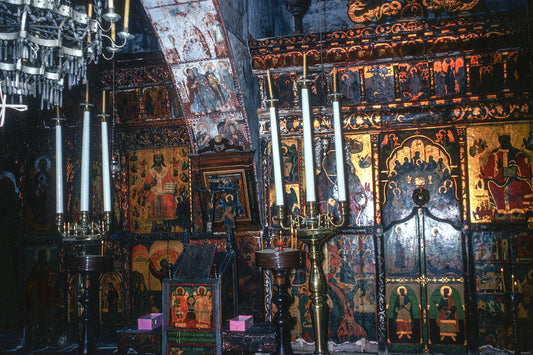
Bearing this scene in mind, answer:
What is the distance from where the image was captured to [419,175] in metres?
5.24

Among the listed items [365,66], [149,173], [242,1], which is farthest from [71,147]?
[365,66]

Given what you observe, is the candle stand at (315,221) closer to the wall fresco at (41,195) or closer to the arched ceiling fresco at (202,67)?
the arched ceiling fresco at (202,67)

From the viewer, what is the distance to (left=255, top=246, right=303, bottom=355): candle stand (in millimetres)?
3902

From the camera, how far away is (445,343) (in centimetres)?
503

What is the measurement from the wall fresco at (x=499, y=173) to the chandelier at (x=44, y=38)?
152 inches

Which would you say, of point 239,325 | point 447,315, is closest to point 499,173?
point 447,315

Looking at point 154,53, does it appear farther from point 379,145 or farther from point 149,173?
point 379,145

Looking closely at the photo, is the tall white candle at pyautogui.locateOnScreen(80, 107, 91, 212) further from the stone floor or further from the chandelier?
the stone floor

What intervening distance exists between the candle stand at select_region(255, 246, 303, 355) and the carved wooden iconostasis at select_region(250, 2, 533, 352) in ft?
4.27

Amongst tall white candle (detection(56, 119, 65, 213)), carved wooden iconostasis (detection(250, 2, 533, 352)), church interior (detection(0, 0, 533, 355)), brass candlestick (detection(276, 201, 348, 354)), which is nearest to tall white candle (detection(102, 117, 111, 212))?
church interior (detection(0, 0, 533, 355))

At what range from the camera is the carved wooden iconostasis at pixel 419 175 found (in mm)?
4930

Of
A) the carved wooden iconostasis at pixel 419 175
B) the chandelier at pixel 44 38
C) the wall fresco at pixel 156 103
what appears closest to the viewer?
the chandelier at pixel 44 38

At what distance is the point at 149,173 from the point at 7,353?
112 inches

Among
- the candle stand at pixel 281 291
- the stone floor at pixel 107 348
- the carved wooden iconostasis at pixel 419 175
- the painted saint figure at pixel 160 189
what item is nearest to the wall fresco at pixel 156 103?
the painted saint figure at pixel 160 189
